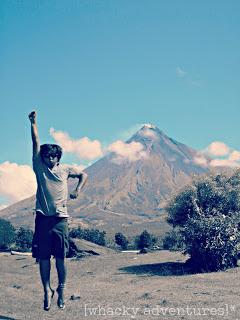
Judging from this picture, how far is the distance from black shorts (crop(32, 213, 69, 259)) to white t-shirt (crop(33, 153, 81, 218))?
0.37 feet

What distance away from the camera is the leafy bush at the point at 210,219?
50.0ft

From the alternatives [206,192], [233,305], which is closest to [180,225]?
[206,192]

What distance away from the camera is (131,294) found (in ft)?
32.4

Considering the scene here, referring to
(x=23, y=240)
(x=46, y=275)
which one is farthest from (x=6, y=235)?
(x=46, y=275)

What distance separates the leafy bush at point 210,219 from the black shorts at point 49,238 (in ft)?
31.4

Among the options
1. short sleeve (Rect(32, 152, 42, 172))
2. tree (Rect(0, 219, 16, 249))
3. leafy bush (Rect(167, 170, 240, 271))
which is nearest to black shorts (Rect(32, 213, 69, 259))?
short sleeve (Rect(32, 152, 42, 172))

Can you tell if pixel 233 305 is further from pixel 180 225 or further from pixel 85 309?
pixel 180 225

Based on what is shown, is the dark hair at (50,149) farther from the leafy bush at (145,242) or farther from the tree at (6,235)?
the tree at (6,235)

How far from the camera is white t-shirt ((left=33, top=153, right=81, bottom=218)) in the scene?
6.40 meters

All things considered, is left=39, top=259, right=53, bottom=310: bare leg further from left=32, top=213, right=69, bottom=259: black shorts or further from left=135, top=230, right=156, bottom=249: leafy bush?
left=135, top=230, right=156, bottom=249: leafy bush

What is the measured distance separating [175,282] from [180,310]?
17.0 feet

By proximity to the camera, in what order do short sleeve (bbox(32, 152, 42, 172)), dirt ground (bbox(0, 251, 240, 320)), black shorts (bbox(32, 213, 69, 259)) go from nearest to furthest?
black shorts (bbox(32, 213, 69, 259)), short sleeve (bbox(32, 152, 42, 172)), dirt ground (bbox(0, 251, 240, 320))

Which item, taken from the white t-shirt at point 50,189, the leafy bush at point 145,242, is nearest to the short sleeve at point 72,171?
the white t-shirt at point 50,189

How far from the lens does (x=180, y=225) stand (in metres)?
17.5
